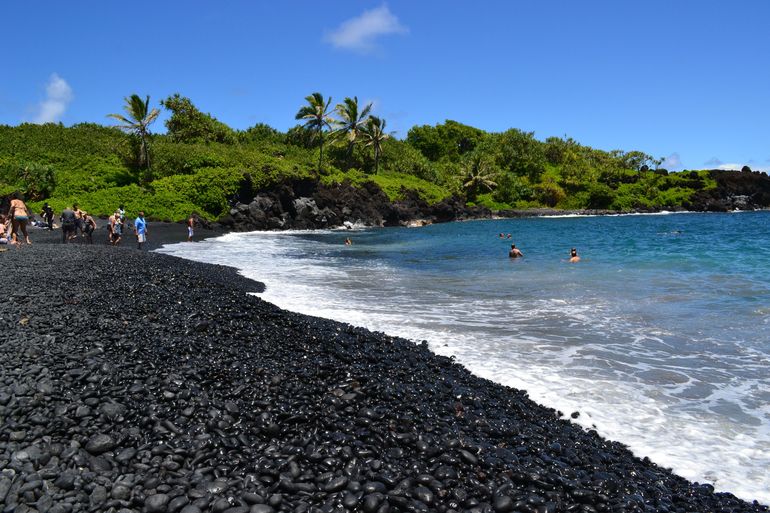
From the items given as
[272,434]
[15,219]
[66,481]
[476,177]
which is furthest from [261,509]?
[476,177]

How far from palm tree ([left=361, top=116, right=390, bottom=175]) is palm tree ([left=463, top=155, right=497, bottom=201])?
23.4 m

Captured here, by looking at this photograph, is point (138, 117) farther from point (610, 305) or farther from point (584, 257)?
point (610, 305)

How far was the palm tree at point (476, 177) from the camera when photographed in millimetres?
95062

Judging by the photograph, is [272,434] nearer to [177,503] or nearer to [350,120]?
[177,503]

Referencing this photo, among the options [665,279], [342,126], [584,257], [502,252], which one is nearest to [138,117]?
[342,126]

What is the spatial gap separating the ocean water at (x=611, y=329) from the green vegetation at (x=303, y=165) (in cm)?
2851

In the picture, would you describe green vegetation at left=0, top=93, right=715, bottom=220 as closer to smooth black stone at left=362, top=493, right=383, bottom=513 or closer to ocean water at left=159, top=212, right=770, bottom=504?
ocean water at left=159, top=212, right=770, bottom=504

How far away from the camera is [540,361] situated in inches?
362

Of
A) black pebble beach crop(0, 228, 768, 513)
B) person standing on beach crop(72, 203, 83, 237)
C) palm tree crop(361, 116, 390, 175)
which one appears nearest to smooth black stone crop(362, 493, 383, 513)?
black pebble beach crop(0, 228, 768, 513)

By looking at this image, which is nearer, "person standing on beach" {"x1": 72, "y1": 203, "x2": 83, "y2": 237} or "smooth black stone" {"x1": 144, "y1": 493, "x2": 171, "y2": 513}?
"smooth black stone" {"x1": 144, "y1": 493, "x2": 171, "y2": 513}

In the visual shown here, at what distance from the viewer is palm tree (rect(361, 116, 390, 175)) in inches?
3036

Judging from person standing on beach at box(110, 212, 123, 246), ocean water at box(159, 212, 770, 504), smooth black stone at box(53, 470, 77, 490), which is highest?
person standing on beach at box(110, 212, 123, 246)

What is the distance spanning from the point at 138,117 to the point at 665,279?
5259 centimetres

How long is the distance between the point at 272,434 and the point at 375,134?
75.0 metres
